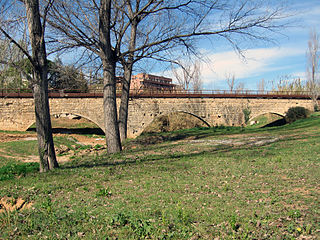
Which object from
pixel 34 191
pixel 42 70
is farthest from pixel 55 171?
pixel 42 70

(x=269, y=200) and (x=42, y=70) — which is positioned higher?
(x=42, y=70)

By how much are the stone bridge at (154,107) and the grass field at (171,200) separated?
14928 mm

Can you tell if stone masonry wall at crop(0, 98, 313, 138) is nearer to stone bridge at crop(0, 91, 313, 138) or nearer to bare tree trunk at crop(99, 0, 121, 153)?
stone bridge at crop(0, 91, 313, 138)

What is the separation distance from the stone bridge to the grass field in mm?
14928

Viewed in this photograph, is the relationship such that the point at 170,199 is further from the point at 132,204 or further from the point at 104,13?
the point at 104,13

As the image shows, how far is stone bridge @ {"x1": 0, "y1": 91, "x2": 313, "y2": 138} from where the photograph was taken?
2358 cm

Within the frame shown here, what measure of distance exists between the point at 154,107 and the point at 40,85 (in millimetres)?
19880

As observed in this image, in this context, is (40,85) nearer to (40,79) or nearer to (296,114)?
(40,79)

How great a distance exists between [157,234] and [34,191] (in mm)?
3231

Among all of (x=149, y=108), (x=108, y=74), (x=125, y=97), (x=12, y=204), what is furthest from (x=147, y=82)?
(x=12, y=204)

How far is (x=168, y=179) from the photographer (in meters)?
5.85

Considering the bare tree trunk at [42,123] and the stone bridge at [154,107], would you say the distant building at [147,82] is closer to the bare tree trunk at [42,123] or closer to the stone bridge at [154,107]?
the stone bridge at [154,107]

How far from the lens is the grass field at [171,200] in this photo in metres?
3.41

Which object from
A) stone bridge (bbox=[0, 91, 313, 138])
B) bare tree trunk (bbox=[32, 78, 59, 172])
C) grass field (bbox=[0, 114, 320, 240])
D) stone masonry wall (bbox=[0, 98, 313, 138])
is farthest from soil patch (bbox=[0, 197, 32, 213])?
stone masonry wall (bbox=[0, 98, 313, 138])
